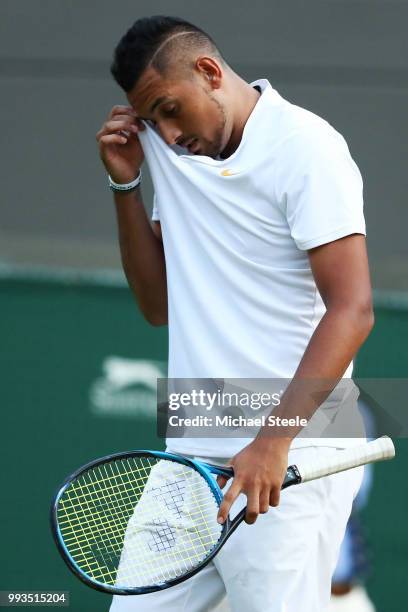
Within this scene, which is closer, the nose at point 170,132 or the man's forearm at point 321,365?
the man's forearm at point 321,365

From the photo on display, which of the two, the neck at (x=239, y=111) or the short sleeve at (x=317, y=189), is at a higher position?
the neck at (x=239, y=111)

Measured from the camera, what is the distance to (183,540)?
9.66 ft

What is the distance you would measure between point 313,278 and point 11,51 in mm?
3103

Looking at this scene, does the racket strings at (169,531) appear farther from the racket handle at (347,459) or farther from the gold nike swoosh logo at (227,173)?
the gold nike swoosh logo at (227,173)

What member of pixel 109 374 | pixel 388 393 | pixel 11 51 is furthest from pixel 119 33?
pixel 388 393

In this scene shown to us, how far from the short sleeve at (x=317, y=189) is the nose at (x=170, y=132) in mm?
291

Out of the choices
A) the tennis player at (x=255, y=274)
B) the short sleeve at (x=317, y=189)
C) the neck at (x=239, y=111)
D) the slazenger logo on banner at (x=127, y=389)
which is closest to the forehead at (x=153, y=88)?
the tennis player at (x=255, y=274)

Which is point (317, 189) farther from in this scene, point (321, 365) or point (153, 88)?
point (153, 88)

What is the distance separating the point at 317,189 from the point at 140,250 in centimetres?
68

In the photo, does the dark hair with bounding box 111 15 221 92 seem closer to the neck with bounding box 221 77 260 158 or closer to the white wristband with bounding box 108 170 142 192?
the neck with bounding box 221 77 260 158

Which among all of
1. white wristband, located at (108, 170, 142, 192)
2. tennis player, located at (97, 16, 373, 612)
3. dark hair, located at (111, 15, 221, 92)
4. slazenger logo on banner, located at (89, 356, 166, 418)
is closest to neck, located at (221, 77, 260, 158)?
tennis player, located at (97, 16, 373, 612)

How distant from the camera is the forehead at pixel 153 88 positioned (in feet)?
9.80

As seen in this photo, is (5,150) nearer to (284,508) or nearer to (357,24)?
(357,24)

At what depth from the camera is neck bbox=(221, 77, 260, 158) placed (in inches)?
120
